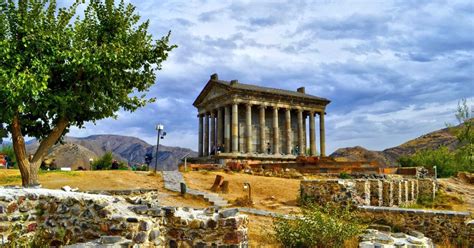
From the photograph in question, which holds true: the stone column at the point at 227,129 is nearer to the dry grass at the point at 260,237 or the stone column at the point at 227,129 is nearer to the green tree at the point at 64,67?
the green tree at the point at 64,67

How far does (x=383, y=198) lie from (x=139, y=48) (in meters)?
13.9

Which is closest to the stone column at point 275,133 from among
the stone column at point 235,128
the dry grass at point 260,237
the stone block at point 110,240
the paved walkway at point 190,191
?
the stone column at point 235,128

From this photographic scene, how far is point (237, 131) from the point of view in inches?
1903

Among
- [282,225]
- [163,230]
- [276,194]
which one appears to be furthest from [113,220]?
[276,194]

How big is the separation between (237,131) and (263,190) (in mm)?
26181

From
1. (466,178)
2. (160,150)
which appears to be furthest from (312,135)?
(160,150)

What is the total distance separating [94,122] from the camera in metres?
17.4

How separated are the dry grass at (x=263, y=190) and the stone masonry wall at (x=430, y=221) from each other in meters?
4.42

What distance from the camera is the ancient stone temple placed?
48.3 m

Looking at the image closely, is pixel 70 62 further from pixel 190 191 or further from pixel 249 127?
pixel 249 127

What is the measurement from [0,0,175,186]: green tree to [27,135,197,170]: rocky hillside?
11.1 feet

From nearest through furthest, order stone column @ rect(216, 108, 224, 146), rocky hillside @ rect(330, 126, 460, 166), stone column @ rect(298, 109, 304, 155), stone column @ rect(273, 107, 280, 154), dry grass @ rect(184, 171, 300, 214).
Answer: dry grass @ rect(184, 171, 300, 214) → stone column @ rect(273, 107, 280, 154) → stone column @ rect(216, 108, 224, 146) → stone column @ rect(298, 109, 304, 155) → rocky hillside @ rect(330, 126, 460, 166)

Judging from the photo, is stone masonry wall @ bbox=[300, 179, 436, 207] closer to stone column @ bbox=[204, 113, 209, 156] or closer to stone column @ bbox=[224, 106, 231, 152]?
stone column @ bbox=[224, 106, 231, 152]

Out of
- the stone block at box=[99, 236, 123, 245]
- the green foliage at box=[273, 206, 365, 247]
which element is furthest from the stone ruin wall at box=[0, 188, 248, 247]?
the green foliage at box=[273, 206, 365, 247]
